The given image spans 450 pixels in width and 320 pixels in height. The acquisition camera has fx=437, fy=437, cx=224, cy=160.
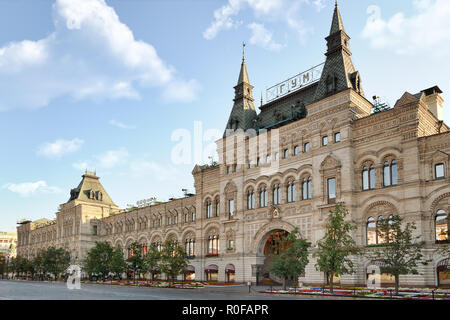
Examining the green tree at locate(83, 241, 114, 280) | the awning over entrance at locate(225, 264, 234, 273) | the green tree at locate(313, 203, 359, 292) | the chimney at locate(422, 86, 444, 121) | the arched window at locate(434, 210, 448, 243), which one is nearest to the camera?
the green tree at locate(313, 203, 359, 292)

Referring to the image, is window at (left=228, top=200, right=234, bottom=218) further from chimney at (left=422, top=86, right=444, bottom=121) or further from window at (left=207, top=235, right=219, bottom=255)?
chimney at (left=422, top=86, right=444, bottom=121)

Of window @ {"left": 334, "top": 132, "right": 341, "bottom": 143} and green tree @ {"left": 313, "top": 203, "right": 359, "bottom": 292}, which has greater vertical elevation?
window @ {"left": 334, "top": 132, "right": 341, "bottom": 143}

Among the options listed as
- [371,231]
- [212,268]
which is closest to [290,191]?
[371,231]

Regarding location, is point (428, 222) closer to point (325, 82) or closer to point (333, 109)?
point (333, 109)

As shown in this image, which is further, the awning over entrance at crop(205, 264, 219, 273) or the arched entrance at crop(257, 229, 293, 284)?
the awning over entrance at crop(205, 264, 219, 273)

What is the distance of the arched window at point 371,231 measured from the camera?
4200 centimetres

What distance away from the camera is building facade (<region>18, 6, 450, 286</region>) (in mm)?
39250

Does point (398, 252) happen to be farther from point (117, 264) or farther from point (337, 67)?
point (117, 264)

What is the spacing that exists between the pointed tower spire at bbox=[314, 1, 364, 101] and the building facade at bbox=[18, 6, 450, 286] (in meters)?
0.15

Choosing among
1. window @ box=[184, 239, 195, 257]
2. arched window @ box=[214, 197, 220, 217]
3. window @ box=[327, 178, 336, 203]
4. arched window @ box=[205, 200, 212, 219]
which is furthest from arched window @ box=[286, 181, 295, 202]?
window @ box=[184, 239, 195, 257]

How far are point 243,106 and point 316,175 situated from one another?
18679mm

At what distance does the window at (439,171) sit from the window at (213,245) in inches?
1261

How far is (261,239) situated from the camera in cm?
5338

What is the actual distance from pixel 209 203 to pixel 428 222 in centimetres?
3293
